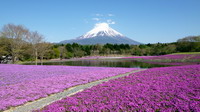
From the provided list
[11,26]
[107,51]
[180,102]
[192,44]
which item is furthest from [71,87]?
[107,51]

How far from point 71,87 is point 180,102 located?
30.1 ft

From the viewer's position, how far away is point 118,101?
27.8ft

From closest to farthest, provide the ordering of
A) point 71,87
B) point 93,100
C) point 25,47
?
point 93,100
point 71,87
point 25,47

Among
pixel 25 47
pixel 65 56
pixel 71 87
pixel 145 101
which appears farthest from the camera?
pixel 65 56

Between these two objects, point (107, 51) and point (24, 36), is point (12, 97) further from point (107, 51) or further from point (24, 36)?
point (107, 51)

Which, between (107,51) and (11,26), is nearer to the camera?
(11,26)

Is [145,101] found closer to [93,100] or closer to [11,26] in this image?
[93,100]

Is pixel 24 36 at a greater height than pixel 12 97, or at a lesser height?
greater

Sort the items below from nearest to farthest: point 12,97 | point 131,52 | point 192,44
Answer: point 12,97 → point 192,44 → point 131,52

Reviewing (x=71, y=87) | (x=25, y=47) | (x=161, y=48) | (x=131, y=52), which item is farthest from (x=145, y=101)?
(x=131, y=52)

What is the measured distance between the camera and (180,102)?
782 cm

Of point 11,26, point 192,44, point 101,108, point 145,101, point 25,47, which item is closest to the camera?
point 101,108

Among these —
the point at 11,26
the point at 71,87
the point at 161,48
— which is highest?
the point at 11,26

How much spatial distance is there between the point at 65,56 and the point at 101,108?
A: 8055 centimetres
